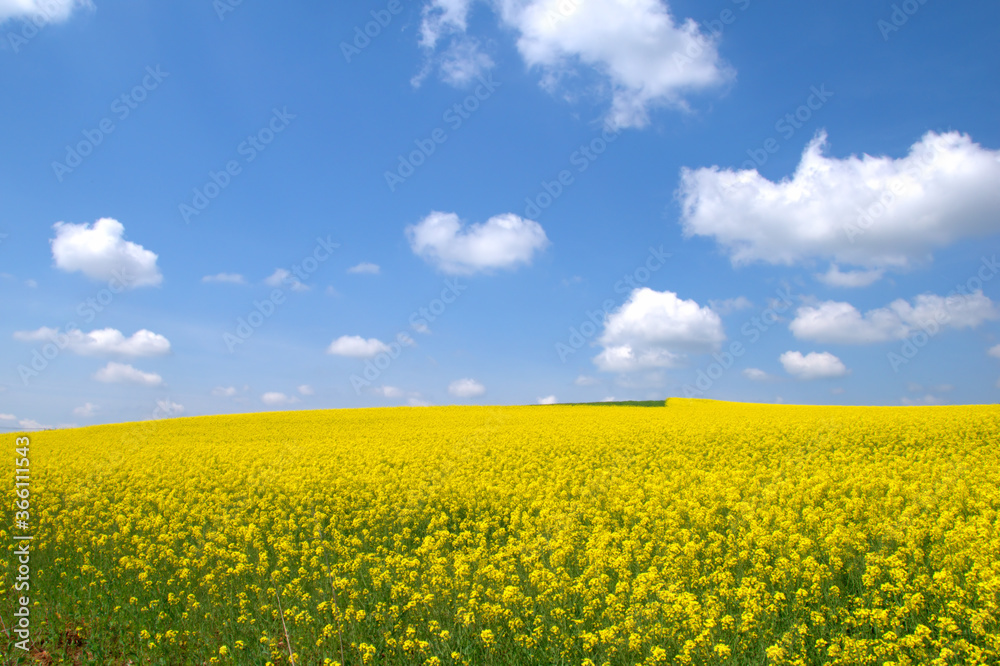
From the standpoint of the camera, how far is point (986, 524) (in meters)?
7.90

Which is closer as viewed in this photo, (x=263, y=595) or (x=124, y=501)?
(x=263, y=595)

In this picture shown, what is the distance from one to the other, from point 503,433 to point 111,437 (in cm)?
2007

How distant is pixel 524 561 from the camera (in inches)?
280

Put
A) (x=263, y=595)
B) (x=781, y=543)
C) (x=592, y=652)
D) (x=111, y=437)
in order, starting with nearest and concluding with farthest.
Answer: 1. (x=592, y=652)
2. (x=263, y=595)
3. (x=781, y=543)
4. (x=111, y=437)

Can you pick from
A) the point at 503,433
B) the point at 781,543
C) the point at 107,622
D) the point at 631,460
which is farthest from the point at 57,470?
the point at 781,543

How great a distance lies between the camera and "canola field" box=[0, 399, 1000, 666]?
5449 millimetres

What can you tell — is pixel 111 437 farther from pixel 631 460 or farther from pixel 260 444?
pixel 631 460

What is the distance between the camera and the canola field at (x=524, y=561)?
5.45 metres

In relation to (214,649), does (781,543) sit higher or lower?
higher

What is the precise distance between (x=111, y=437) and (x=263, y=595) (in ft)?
82.6

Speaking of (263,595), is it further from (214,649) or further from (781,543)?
(781,543)

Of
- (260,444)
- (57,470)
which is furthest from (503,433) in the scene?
(57,470)

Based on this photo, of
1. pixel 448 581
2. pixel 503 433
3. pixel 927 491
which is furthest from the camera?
pixel 503 433

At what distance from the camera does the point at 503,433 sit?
68.9 feet
